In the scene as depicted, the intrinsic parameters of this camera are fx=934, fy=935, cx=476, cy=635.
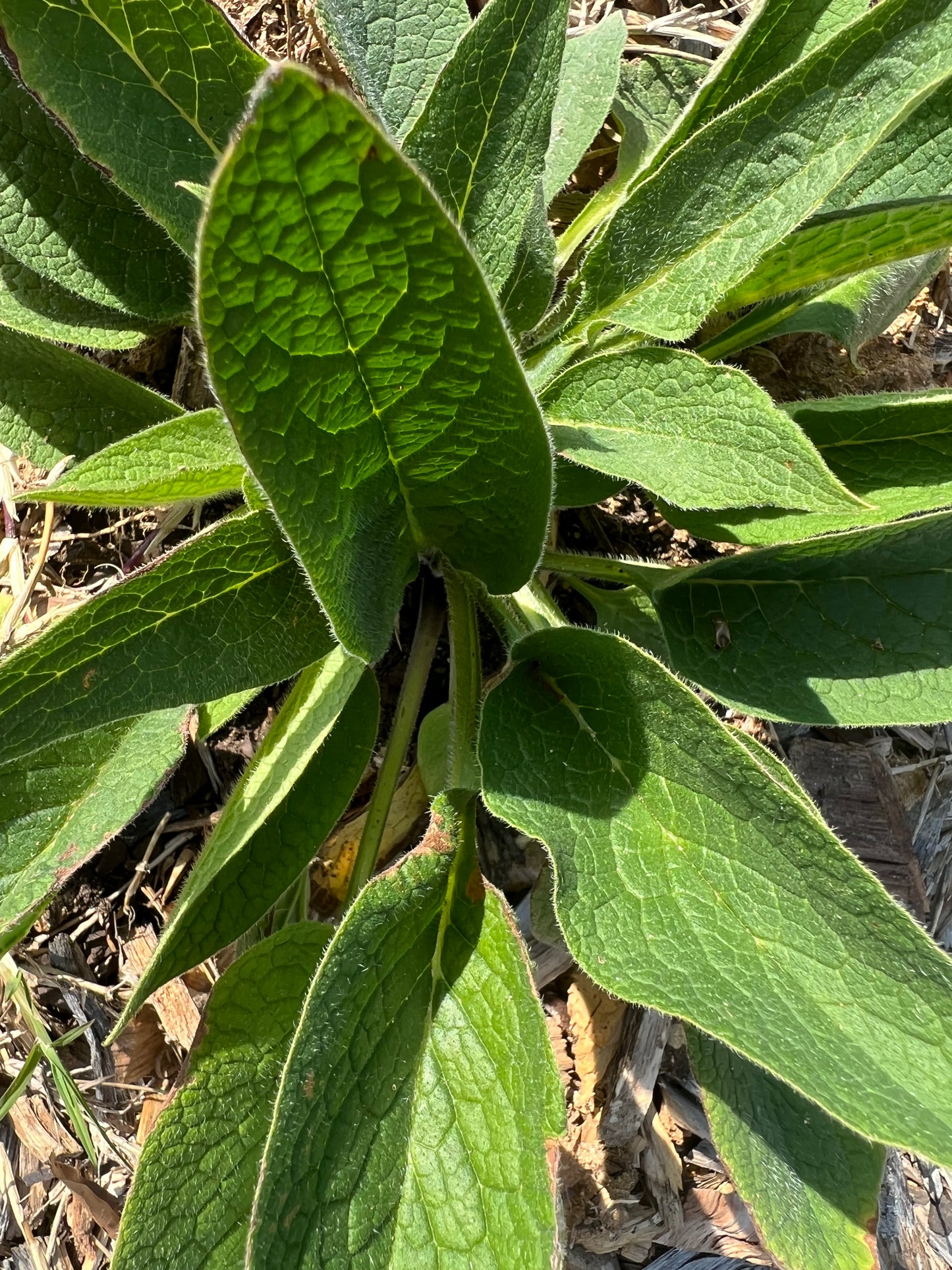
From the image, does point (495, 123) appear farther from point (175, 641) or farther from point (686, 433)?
point (175, 641)

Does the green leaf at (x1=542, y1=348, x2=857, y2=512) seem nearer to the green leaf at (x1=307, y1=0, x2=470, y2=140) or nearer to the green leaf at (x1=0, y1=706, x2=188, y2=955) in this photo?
the green leaf at (x1=307, y1=0, x2=470, y2=140)

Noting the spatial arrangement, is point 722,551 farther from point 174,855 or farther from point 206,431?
point 174,855

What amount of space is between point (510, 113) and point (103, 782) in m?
0.87

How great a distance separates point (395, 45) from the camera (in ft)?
3.89

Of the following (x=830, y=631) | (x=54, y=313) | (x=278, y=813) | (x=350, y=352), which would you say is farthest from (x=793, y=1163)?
(x=54, y=313)

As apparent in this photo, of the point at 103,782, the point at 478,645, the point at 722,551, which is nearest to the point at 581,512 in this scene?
the point at 722,551

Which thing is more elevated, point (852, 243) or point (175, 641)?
point (175, 641)

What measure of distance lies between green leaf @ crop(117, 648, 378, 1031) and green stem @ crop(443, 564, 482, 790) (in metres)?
0.11

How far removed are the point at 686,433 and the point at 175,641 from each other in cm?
53

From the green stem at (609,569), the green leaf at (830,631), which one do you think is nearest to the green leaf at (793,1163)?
the green leaf at (830,631)

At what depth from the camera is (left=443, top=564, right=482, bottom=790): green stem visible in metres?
1.22

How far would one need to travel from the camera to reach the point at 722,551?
1.58m

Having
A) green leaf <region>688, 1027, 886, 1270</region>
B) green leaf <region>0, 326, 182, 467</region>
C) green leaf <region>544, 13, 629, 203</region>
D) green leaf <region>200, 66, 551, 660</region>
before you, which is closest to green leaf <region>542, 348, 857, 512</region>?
green leaf <region>200, 66, 551, 660</region>

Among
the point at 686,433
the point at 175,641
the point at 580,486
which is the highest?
the point at 175,641
